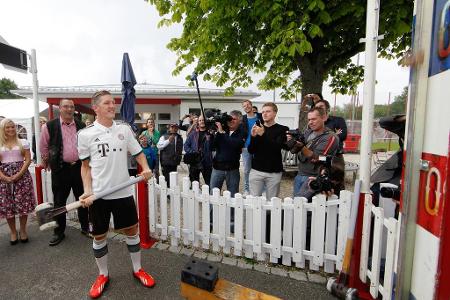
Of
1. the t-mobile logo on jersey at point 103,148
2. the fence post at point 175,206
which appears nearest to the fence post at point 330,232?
the fence post at point 175,206

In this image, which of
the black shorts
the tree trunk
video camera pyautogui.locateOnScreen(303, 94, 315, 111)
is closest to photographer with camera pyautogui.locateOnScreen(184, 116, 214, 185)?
video camera pyautogui.locateOnScreen(303, 94, 315, 111)

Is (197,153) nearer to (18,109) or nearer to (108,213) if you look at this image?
(108,213)

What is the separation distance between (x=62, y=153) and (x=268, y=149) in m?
2.81

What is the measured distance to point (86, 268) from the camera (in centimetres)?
303

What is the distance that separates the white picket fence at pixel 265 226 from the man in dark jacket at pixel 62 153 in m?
1.19

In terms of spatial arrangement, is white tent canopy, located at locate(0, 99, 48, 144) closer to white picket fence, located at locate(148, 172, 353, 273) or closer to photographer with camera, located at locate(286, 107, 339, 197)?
white picket fence, located at locate(148, 172, 353, 273)

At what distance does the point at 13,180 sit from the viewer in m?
3.52

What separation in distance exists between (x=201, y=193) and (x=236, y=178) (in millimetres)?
837

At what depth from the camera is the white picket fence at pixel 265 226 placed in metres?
2.85

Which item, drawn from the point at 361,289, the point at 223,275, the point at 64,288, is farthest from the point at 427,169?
the point at 64,288

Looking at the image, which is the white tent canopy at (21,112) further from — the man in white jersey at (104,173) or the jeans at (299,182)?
the jeans at (299,182)

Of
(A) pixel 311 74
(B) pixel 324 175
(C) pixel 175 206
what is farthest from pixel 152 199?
(A) pixel 311 74

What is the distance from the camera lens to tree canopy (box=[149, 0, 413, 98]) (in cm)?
514

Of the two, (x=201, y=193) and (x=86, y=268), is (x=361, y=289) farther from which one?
(x=86, y=268)
